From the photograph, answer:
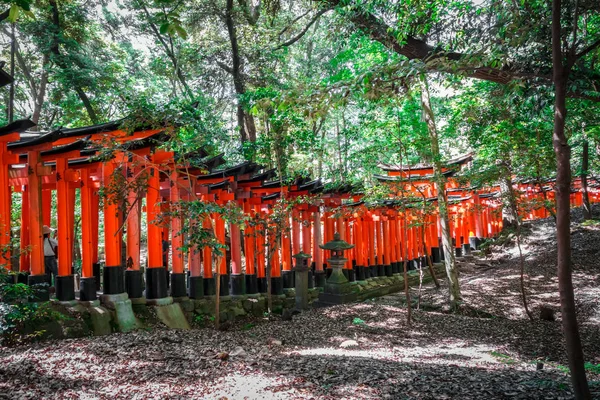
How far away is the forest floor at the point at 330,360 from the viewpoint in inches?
164

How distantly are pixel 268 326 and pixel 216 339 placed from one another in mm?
2597

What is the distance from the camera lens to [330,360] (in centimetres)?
552

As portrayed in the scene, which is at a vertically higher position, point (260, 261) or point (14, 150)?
point (14, 150)

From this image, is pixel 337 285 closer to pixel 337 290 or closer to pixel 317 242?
pixel 337 290

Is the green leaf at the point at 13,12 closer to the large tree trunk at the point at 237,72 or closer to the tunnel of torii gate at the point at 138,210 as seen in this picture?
the tunnel of torii gate at the point at 138,210

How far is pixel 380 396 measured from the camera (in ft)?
13.1

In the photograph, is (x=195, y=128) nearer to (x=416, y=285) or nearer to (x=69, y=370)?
(x=69, y=370)

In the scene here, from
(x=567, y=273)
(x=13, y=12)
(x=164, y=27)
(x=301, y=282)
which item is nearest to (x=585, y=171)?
(x=301, y=282)

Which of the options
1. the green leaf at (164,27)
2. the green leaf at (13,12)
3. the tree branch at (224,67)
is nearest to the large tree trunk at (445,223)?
the tree branch at (224,67)

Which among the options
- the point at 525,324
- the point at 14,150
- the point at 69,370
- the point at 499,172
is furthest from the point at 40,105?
the point at 525,324

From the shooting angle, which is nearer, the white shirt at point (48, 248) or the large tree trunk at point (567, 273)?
the large tree trunk at point (567, 273)

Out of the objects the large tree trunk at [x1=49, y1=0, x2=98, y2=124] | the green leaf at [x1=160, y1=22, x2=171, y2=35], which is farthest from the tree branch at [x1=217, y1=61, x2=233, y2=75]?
the green leaf at [x1=160, y1=22, x2=171, y2=35]

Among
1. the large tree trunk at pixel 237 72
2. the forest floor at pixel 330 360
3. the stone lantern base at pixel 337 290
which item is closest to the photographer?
the forest floor at pixel 330 360

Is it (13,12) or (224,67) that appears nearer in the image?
(13,12)
